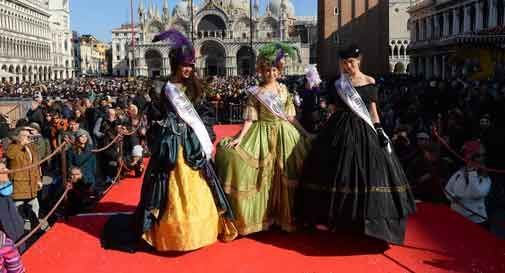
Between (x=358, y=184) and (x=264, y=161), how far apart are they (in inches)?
33.7

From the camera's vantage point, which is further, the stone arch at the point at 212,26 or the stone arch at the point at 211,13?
the stone arch at the point at 212,26

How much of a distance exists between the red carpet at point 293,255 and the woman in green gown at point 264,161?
0.24 metres

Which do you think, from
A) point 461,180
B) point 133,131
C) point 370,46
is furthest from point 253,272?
point 370,46

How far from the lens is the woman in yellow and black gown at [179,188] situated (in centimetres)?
411

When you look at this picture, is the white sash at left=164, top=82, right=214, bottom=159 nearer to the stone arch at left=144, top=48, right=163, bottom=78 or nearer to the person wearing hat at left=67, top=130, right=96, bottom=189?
the person wearing hat at left=67, top=130, right=96, bottom=189

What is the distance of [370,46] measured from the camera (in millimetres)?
39750

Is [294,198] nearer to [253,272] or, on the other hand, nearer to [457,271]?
[253,272]

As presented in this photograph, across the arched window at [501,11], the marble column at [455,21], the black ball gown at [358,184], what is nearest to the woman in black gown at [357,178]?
the black ball gown at [358,184]

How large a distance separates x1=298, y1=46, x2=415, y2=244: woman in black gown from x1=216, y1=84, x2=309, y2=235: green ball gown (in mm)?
211

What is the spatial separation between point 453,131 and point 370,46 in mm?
31848

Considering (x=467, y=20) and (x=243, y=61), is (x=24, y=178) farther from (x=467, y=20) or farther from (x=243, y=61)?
(x=243, y=61)

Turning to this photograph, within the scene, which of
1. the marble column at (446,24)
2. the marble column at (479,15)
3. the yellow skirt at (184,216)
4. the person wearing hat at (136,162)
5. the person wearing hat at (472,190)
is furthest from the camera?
the marble column at (446,24)

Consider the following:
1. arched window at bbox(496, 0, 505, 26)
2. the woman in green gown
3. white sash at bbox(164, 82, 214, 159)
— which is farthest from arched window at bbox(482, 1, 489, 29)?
white sash at bbox(164, 82, 214, 159)

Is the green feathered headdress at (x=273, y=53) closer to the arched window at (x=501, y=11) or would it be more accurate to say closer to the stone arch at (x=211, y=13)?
the arched window at (x=501, y=11)
